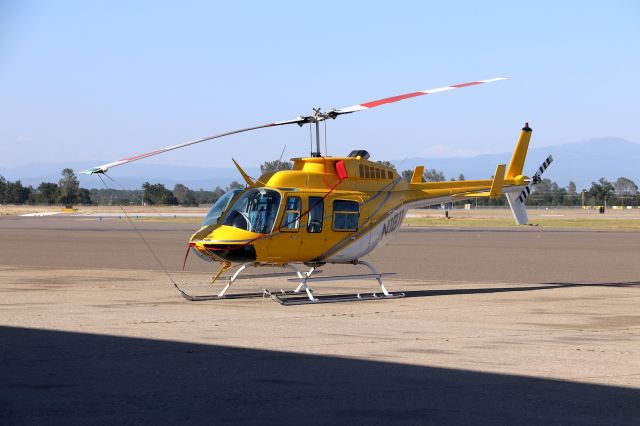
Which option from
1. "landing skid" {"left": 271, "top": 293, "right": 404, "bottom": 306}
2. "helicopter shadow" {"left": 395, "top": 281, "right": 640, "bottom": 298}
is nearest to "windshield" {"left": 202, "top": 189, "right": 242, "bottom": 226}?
"landing skid" {"left": 271, "top": 293, "right": 404, "bottom": 306}

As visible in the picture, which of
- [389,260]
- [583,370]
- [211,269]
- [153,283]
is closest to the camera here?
[583,370]

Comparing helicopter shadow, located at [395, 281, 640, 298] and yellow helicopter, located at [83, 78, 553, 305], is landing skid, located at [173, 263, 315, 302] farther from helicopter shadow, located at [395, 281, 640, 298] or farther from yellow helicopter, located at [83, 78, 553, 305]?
helicopter shadow, located at [395, 281, 640, 298]

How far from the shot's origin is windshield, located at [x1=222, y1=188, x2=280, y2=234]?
1795 centimetres

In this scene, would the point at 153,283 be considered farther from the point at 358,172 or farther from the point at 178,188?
the point at 178,188

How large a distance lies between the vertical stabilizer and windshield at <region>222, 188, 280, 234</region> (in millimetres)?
6949

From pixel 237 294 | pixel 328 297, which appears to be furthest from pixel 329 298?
pixel 237 294

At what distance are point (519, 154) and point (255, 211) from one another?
7.44 meters

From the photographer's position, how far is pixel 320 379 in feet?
32.8

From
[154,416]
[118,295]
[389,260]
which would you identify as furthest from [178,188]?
[154,416]

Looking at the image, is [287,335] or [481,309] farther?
[481,309]

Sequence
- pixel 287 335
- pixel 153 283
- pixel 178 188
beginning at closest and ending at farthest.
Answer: pixel 287 335 < pixel 153 283 < pixel 178 188

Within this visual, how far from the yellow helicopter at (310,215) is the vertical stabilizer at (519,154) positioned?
1.46 metres

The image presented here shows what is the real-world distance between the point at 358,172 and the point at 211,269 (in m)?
8.85

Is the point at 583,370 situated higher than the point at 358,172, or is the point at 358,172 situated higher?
the point at 358,172
